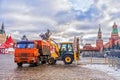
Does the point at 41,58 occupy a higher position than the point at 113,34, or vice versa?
the point at 113,34

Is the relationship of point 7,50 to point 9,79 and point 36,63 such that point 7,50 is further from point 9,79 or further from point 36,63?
point 9,79

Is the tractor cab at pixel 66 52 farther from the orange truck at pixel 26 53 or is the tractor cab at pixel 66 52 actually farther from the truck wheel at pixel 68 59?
the orange truck at pixel 26 53

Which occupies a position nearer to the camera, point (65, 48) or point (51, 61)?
point (51, 61)

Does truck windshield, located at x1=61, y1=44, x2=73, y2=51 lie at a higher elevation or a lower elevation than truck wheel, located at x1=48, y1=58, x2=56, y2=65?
higher

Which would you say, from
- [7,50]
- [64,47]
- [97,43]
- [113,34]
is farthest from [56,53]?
[97,43]

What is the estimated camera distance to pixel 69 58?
34.1 metres

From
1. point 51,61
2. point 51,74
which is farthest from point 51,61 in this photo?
point 51,74

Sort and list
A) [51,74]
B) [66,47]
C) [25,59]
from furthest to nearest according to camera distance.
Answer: [66,47] < [25,59] < [51,74]

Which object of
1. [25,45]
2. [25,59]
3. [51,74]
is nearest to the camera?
[51,74]

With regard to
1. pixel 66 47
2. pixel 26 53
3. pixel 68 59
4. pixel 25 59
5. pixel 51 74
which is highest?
pixel 66 47

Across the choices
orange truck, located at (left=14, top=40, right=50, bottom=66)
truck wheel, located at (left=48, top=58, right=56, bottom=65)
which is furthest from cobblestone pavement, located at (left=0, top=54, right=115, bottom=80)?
truck wheel, located at (left=48, top=58, right=56, bottom=65)

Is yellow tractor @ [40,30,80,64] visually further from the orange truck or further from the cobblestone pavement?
the cobblestone pavement

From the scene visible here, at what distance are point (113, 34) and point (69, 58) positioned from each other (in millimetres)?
138096

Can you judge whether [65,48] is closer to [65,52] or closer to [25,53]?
[65,52]
